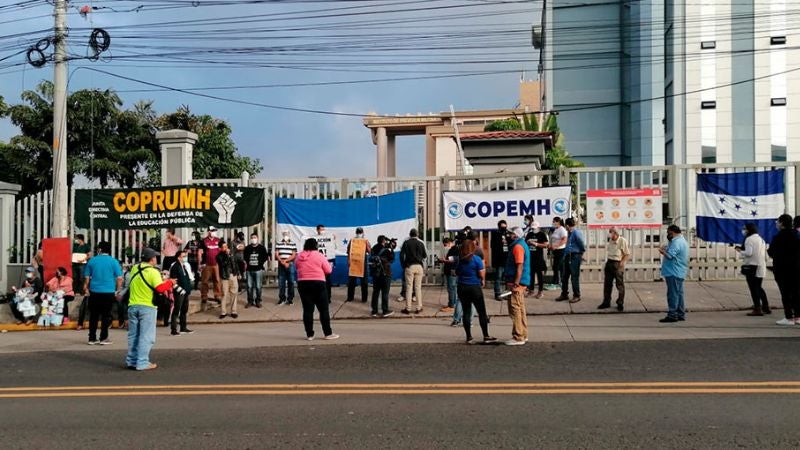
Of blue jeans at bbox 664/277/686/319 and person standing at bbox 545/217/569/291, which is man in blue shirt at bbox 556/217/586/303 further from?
blue jeans at bbox 664/277/686/319

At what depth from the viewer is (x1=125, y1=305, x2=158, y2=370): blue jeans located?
30.4 feet

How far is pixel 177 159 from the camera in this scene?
675 inches

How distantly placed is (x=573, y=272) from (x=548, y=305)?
0.80 m

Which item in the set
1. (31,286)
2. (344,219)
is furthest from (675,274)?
(31,286)

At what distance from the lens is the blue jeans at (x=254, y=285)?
1472 cm

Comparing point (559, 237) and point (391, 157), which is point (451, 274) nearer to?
point (559, 237)

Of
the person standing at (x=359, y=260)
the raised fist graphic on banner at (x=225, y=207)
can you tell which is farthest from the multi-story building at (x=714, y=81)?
the raised fist graphic on banner at (x=225, y=207)

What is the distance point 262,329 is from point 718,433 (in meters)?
8.87

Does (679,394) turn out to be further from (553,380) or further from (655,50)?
(655,50)

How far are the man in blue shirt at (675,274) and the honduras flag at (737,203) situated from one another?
146 inches

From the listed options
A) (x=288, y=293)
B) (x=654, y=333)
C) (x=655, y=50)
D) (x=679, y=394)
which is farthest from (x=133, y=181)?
(x=655, y=50)

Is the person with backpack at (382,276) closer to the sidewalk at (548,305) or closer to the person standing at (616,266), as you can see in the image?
the sidewalk at (548,305)

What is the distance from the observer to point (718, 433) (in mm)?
5699

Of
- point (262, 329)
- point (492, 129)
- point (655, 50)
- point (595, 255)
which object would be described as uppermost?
point (655, 50)
